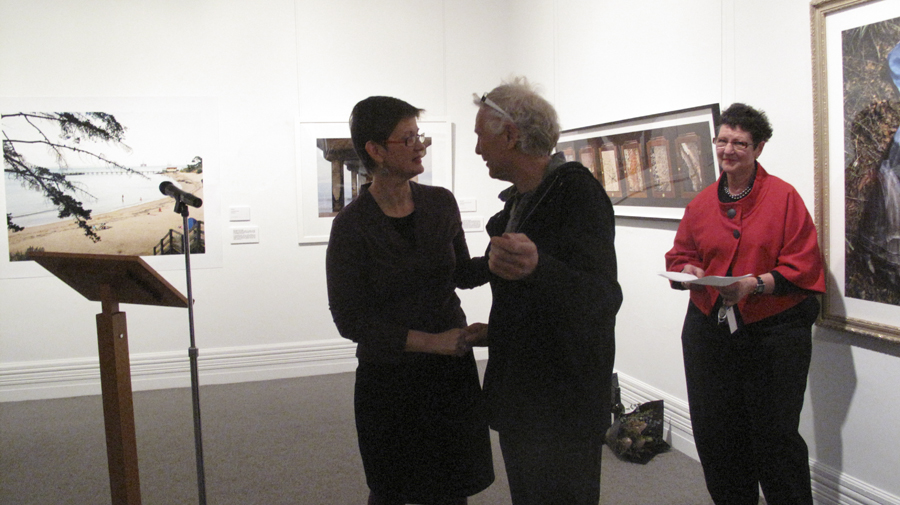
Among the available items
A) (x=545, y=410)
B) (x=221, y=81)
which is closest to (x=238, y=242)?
(x=221, y=81)

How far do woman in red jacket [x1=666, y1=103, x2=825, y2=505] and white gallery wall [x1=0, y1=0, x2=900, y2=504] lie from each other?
105 cm

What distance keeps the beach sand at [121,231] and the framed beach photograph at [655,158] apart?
3.49 meters

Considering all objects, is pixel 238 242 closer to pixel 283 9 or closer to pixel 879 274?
pixel 283 9

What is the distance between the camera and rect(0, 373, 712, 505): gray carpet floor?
124 inches

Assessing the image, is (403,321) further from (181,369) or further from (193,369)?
(181,369)

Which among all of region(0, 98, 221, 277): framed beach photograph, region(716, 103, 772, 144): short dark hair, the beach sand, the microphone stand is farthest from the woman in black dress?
the beach sand

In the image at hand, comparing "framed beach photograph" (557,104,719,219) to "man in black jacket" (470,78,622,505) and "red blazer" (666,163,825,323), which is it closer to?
"red blazer" (666,163,825,323)

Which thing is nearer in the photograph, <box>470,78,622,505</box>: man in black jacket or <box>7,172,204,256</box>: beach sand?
<box>470,78,622,505</box>: man in black jacket

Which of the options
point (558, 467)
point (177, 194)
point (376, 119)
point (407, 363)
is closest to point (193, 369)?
point (177, 194)

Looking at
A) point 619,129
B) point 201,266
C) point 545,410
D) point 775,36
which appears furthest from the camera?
point 201,266

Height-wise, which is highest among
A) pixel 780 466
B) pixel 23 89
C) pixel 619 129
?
pixel 23 89

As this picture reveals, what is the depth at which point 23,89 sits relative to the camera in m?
4.89

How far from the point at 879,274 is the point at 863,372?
44 centimetres

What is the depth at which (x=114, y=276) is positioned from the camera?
209 centimetres
